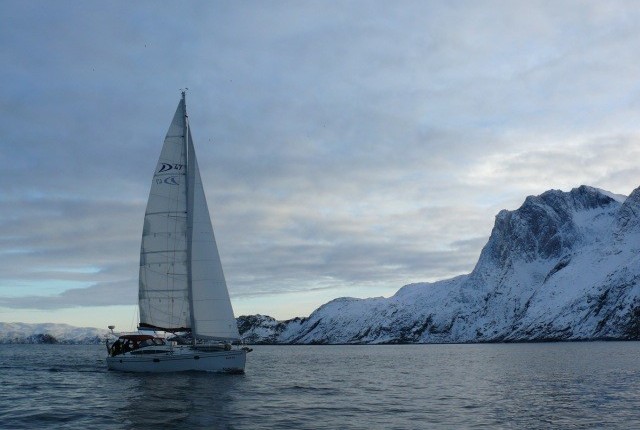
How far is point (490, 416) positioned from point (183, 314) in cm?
3352

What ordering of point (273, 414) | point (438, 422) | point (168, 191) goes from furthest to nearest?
point (168, 191)
point (273, 414)
point (438, 422)

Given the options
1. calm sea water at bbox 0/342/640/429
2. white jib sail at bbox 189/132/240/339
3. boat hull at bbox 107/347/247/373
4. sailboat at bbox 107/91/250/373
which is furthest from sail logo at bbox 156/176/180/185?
calm sea water at bbox 0/342/640/429

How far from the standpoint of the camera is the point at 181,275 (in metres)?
59.5

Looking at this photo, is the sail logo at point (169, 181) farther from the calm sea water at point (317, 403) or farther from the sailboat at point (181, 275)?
the calm sea water at point (317, 403)

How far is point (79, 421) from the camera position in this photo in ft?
112

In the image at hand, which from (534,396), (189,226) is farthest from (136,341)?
(534,396)

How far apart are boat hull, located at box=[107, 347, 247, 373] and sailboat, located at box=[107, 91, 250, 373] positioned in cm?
10

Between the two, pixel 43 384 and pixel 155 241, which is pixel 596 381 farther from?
pixel 43 384

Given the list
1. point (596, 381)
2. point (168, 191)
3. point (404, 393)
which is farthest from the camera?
point (168, 191)

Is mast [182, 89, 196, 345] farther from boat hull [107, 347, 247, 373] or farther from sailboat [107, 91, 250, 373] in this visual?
boat hull [107, 347, 247, 373]

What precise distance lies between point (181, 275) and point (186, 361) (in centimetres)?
841

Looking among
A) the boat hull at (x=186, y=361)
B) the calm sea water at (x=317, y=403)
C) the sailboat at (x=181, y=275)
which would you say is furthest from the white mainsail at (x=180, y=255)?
the calm sea water at (x=317, y=403)

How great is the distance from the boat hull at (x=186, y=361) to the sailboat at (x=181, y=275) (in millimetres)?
96

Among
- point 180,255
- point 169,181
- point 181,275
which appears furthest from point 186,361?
Result: point 169,181
